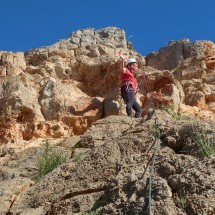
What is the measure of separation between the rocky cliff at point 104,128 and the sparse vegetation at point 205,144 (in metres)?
0.03

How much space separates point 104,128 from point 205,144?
3681mm

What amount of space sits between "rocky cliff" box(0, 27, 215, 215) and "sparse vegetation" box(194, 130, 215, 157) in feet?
0.10

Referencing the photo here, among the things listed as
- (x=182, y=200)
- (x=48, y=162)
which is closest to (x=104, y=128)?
(x=48, y=162)

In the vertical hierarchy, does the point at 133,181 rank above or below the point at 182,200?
above

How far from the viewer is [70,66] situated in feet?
49.6

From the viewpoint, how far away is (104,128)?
9.34 metres

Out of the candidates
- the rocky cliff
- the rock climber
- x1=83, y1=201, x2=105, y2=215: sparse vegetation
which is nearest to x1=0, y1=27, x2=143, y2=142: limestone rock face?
the rocky cliff

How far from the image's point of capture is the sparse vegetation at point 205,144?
5.73 meters

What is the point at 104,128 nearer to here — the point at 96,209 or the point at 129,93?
the point at 129,93

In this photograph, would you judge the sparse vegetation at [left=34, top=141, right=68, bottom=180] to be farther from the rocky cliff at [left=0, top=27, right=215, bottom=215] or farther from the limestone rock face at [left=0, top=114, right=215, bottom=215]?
the limestone rock face at [left=0, top=114, right=215, bottom=215]

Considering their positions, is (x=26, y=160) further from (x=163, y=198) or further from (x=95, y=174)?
(x=163, y=198)

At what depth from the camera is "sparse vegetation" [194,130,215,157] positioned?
5734 mm

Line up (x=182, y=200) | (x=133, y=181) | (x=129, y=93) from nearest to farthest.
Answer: (x=182, y=200), (x=133, y=181), (x=129, y=93)

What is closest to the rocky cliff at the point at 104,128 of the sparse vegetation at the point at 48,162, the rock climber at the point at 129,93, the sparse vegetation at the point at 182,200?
the sparse vegetation at the point at 182,200
